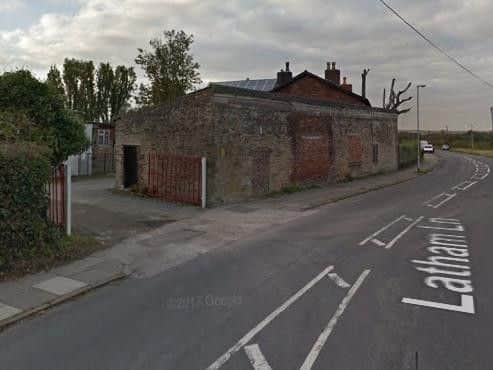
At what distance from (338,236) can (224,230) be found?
10.5ft

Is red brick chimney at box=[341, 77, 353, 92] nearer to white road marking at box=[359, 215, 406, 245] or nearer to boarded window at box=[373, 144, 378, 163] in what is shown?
boarded window at box=[373, 144, 378, 163]

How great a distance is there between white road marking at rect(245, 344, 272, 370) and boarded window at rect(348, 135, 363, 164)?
63.9 ft

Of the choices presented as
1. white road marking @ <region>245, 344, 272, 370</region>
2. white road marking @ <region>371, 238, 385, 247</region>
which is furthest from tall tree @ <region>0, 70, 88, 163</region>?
white road marking @ <region>371, 238, 385, 247</region>

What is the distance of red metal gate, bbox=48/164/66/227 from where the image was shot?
906 centimetres

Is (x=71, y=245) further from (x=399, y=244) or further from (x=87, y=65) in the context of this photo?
(x=87, y=65)

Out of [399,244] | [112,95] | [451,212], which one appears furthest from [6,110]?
[112,95]

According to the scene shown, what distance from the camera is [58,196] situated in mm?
9211

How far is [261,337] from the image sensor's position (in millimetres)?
4480

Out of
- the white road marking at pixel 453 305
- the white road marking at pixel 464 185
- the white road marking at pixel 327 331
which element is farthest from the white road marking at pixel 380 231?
the white road marking at pixel 464 185

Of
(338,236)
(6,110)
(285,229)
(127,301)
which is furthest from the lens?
(285,229)

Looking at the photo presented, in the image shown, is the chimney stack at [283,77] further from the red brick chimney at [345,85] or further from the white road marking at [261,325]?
the white road marking at [261,325]

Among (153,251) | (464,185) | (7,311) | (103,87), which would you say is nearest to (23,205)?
(7,311)

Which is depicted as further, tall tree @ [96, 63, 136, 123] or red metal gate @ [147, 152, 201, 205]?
tall tree @ [96, 63, 136, 123]

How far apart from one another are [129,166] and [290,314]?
613 inches
